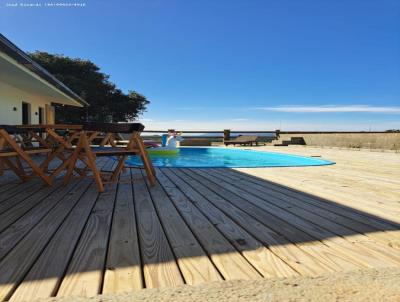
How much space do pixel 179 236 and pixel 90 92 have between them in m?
20.6

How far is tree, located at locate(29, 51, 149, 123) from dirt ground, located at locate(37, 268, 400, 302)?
19.4 metres

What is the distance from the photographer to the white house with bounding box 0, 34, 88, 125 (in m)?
4.76

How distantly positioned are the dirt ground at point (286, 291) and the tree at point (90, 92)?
63.5 feet

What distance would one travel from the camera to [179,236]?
1.79 meters

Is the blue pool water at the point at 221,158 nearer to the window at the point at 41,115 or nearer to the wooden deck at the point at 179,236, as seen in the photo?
the window at the point at 41,115

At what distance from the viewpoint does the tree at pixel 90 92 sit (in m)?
19.4

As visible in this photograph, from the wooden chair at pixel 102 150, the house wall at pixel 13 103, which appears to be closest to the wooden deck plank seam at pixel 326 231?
the wooden chair at pixel 102 150

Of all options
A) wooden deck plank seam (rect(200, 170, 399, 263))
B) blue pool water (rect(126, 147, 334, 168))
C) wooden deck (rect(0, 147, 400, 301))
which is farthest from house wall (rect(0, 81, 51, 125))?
wooden deck plank seam (rect(200, 170, 399, 263))

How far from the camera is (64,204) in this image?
260 centimetres

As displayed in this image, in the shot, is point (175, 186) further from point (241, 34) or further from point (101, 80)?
point (101, 80)

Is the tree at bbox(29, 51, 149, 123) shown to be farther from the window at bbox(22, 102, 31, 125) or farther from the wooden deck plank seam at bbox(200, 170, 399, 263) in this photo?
the wooden deck plank seam at bbox(200, 170, 399, 263)

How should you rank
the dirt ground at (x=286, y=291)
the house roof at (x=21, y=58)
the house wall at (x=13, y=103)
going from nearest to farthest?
the dirt ground at (x=286, y=291) < the house roof at (x=21, y=58) < the house wall at (x=13, y=103)

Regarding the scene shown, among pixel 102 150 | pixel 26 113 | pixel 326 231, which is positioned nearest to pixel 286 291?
pixel 326 231

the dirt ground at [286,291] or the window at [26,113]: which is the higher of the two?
the window at [26,113]
